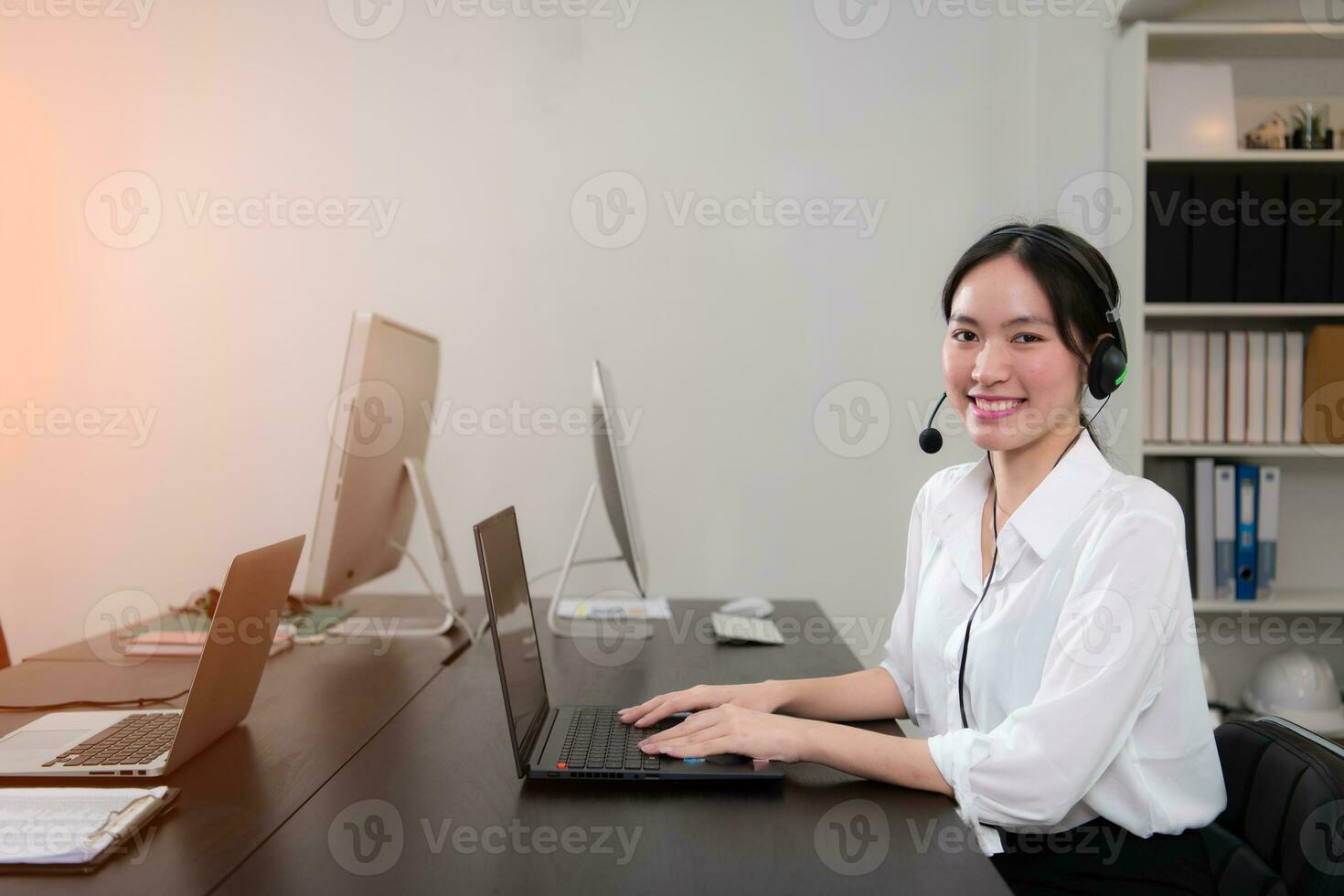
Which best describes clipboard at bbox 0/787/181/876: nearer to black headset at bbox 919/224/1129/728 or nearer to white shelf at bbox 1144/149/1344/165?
black headset at bbox 919/224/1129/728

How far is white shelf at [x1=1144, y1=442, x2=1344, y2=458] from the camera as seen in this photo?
2590 millimetres

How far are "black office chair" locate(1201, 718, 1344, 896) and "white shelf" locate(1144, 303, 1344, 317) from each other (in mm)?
1659

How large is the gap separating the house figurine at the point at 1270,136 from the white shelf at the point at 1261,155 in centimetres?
6

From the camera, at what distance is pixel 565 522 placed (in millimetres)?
2996

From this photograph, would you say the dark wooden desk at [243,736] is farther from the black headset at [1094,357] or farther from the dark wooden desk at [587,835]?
the black headset at [1094,357]

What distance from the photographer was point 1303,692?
2639mm

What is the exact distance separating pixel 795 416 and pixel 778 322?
298mm

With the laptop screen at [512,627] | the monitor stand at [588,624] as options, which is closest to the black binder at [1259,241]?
the monitor stand at [588,624]

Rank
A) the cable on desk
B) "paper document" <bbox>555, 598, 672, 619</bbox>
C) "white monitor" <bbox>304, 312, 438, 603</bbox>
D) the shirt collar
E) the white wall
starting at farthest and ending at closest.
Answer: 1. the white wall
2. "paper document" <bbox>555, 598, 672, 619</bbox>
3. "white monitor" <bbox>304, 312, 438, 603</bbox>
4. the cable on desk
5. the shirt collar

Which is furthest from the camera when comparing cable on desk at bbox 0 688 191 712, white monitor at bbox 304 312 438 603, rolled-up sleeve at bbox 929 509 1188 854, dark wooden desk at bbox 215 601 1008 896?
white monitor at bbox 304 312 438 603

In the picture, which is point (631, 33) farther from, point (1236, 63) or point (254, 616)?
point (254, 616)

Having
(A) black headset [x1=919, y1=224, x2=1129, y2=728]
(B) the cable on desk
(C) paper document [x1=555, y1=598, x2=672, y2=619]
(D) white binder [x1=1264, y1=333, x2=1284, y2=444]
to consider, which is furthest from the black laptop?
(D) white binder [x1=1264, y1=333, x2=1284, y2=444]

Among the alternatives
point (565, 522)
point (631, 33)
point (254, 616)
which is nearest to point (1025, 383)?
point (254, 616)

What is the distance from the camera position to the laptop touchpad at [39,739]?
1234 millimetres
